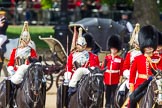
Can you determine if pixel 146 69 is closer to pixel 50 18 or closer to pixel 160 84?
pixel 160 84

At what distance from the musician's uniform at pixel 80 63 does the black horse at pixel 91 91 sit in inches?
12.5

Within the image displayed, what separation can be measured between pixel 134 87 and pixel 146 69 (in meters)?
0.46

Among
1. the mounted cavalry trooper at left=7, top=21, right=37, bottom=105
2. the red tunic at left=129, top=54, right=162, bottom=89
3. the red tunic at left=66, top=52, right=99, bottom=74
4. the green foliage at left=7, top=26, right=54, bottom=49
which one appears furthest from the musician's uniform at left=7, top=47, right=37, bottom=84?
the green foliage at left=7, top=26, right=54, bottom=49

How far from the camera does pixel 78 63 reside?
614 inches

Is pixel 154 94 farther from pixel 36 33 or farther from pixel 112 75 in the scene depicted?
pixel 36 33

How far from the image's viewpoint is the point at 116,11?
38.7m

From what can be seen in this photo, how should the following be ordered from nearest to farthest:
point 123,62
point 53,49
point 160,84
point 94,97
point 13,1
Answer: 1. point 160,84
2. point 94,97
3. point 123,62
4. point 53,49
5. point 13,1

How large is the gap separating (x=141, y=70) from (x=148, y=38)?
1.94ft

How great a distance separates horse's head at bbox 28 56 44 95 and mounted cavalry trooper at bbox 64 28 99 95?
761 mm

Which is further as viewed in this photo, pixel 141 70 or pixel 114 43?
pixel 114 43

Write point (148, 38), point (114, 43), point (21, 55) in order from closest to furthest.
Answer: point (148, 38)
point (21, 55)
point (114, 43)

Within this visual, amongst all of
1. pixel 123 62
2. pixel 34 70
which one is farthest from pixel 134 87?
pixel 123 62

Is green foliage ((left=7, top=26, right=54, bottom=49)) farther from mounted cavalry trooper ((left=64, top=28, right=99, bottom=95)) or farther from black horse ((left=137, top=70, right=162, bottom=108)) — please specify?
black horse ((left=137, top=70, right=162, bottom=108))

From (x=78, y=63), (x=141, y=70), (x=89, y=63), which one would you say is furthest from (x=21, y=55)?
(x=141, y=70)
